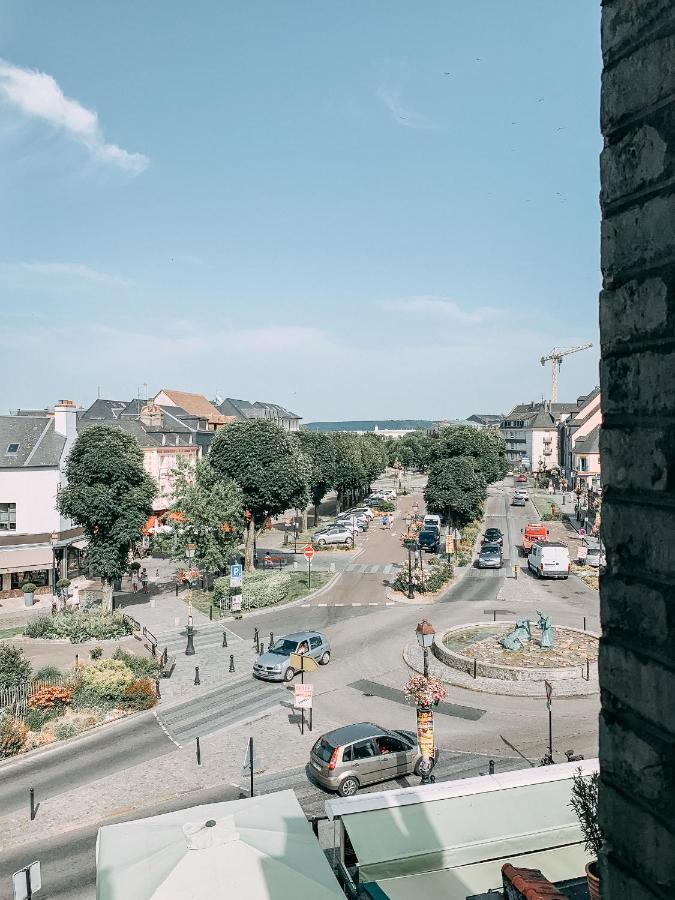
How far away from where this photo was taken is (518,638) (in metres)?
25.9

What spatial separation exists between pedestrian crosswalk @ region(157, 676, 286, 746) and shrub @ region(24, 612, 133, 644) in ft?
30.1

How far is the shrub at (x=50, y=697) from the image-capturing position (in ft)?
68.5

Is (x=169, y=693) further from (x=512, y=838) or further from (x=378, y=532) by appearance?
(x=378, y=532)

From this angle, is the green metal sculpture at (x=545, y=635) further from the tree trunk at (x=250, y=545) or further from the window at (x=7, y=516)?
the window at (x=7, y=516)

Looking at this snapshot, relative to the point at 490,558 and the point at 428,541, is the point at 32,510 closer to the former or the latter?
the point at 428,541

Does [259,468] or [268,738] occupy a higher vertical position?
[259,468]

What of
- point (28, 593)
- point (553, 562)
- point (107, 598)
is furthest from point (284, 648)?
point (553, 562)

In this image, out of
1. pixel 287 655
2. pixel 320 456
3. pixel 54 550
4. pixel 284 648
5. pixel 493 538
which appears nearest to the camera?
pixel 287 655

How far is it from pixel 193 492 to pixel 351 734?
24.1 metres

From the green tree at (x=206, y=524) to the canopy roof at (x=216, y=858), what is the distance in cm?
2724

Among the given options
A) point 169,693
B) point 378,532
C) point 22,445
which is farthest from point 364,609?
point 378,532

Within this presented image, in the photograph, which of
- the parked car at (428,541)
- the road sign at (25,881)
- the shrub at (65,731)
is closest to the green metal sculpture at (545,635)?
the shrub at (65,731)

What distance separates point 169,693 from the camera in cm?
2314

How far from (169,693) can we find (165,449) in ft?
120
